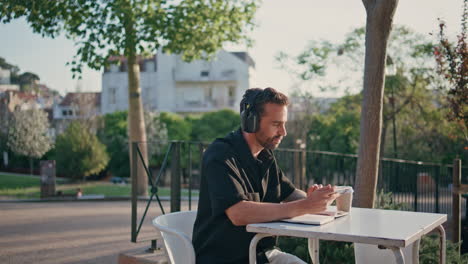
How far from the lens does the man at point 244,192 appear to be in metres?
3.29

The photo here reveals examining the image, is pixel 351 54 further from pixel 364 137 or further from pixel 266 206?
pixel 266 206

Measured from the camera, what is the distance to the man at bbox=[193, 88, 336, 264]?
3.29m

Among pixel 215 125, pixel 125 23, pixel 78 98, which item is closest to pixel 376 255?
pixel 125 23

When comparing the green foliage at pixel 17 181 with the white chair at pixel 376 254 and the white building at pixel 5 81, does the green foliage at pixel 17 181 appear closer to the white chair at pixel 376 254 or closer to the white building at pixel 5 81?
the white building at pixel 5 81

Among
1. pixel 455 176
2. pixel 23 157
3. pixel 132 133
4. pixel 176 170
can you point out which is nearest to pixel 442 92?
pixel 132 133

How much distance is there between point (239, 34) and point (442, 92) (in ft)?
26.9

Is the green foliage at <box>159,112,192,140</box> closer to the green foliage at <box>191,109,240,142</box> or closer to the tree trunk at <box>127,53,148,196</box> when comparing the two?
the green foliage at <box>191,109,240,142</box>

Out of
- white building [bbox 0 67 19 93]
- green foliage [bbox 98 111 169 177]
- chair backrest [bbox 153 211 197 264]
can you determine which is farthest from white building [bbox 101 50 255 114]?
chair backrest [bbox 153 211 197 264]

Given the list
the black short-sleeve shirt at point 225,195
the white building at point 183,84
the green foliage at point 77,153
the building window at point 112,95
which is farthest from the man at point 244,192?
the building window at point 112,95

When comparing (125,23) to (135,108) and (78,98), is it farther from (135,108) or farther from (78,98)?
(78,98)

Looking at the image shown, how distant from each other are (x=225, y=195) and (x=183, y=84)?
58.0 m

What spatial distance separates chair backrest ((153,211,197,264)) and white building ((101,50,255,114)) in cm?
5541

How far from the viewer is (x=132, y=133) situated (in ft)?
67.8

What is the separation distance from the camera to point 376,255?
14.1 feet
